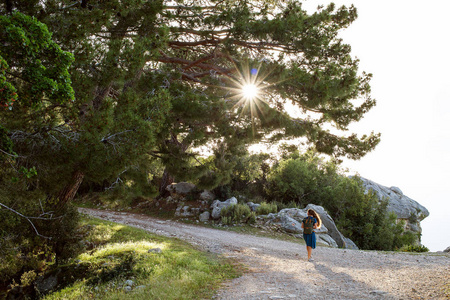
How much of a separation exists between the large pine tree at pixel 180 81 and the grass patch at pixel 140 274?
2.29 m

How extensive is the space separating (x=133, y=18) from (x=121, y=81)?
9.98 ft

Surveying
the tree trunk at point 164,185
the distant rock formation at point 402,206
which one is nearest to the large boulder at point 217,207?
the tree trunk at point 164,185

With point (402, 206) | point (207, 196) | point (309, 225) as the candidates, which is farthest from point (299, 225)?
point (402, 206)

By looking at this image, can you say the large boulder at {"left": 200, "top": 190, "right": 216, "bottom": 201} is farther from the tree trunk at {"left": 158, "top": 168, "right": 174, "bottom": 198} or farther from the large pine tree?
the large pine tree

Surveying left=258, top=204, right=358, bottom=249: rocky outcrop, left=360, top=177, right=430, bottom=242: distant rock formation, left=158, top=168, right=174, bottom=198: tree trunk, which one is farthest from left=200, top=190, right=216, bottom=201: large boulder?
left=360, top=177, right=430, bottom=242: distant rock formation

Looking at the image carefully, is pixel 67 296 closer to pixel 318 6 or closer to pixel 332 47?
pixel 332 47

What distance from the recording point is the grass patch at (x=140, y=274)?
15.5 feet

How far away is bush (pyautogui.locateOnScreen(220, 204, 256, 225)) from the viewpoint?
15.8 m

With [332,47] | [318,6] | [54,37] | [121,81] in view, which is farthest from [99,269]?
[318,6]

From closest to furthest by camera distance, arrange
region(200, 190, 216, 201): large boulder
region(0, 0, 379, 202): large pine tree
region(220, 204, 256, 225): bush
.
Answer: region(0, 0, 379, 202): large pine tree, region(220, 204, 256, 225): bush, region(200, 190, 216, 201): large boulder

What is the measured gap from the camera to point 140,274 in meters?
5.64

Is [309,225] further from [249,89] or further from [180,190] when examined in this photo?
[180,190]

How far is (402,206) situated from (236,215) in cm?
2306

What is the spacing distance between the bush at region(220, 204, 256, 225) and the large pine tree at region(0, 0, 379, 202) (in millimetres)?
4116
